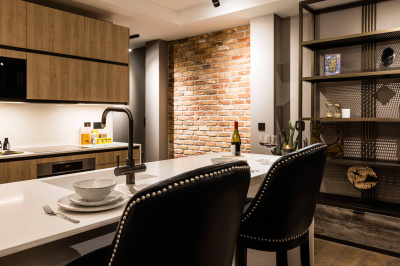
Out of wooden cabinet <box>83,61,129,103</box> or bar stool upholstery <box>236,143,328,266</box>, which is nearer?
bar stool upholstery <box>236,143,328,266</box>

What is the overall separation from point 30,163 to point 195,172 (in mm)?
2684

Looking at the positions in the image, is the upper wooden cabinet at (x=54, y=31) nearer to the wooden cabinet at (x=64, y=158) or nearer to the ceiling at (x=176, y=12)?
the ceiling at (x=176, y=12)

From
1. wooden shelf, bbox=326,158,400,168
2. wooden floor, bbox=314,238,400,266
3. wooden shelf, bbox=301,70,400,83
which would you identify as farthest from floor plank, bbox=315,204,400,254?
wooden shelf, bbox=301,70,400,83

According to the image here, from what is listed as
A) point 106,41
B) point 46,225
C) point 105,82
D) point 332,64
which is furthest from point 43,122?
point 332,64

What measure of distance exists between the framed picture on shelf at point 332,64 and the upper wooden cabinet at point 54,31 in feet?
8.88

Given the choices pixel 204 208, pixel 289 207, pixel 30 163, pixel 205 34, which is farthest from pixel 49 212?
pixel 205 34

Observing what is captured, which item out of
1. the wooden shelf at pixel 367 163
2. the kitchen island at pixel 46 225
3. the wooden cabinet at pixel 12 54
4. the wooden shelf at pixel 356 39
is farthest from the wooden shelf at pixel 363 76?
the wooden cabinet at pixel 12 54

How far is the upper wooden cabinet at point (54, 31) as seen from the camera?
3.14 meters

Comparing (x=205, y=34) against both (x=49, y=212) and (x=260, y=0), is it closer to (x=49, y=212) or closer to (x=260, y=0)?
(x=260, y=0)

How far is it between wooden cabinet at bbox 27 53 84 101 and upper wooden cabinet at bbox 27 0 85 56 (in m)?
0.10

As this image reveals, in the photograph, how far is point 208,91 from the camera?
15.8 ft

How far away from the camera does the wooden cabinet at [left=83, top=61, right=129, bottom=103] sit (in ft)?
12.0

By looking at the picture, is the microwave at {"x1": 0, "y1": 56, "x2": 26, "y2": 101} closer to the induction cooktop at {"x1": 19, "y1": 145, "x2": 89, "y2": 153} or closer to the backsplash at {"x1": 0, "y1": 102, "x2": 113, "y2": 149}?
the backsplash at {"x1": 0, "y1": 102, "x2": 113, "y2": 149}

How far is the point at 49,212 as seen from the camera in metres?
1.00
